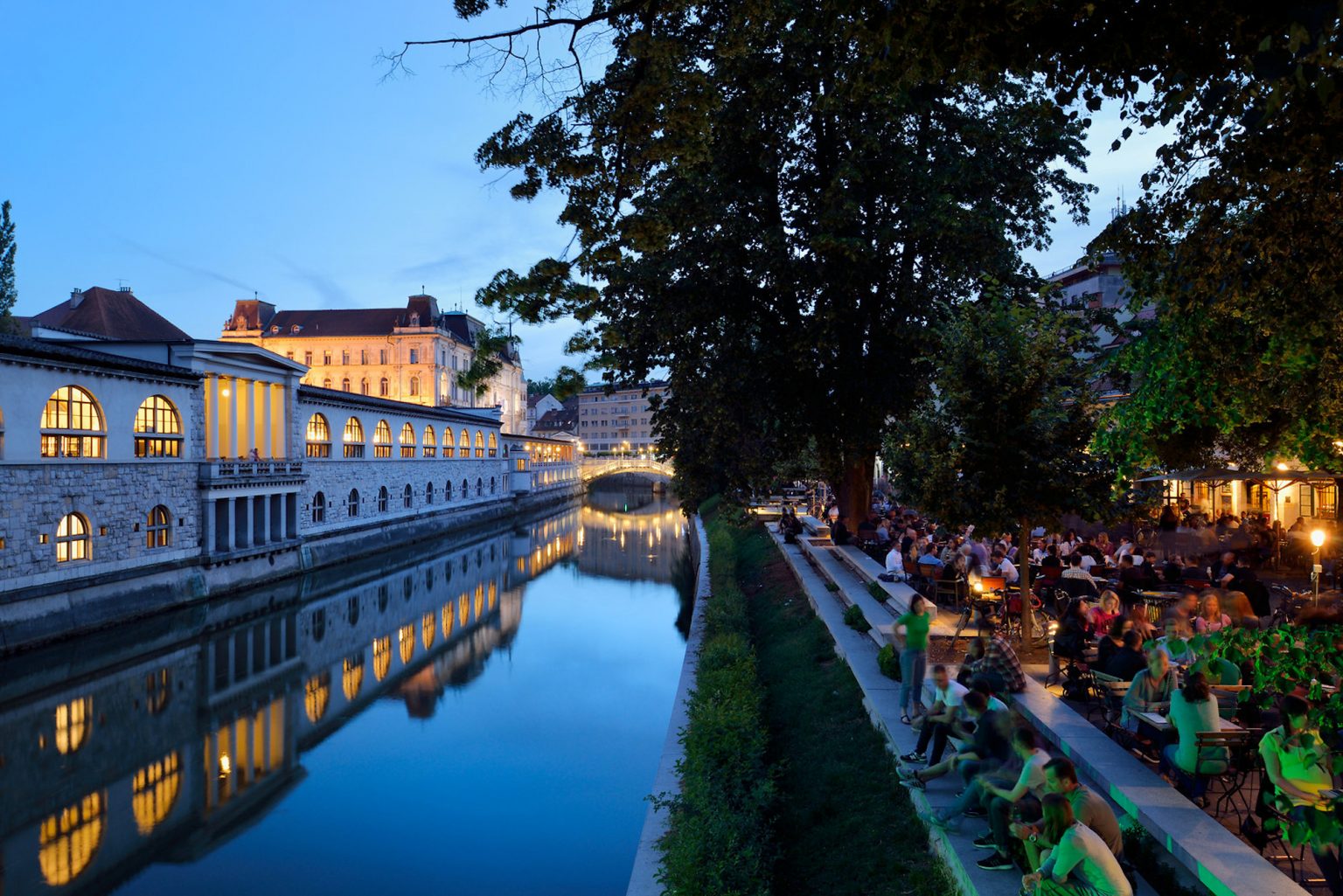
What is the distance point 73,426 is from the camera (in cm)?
2194

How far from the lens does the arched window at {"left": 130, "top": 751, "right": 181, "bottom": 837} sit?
12.0 m

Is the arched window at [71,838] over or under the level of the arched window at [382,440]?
under

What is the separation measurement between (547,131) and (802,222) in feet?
41.4

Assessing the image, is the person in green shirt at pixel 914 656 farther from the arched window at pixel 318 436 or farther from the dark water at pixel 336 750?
the arched window at pixel 318 436

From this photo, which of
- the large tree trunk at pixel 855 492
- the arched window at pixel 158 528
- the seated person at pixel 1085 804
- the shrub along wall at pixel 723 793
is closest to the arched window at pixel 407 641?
the arched window at pixel 158 528

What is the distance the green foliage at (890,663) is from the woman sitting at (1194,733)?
14.7ft

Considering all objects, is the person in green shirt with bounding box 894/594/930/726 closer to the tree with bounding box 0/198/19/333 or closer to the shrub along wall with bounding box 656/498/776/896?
the shrub along wall with bounding box 656/498/776/896

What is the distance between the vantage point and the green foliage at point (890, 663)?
11.3 m

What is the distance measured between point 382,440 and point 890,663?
125 ft

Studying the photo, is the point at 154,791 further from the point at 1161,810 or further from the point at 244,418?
the point at 244,418

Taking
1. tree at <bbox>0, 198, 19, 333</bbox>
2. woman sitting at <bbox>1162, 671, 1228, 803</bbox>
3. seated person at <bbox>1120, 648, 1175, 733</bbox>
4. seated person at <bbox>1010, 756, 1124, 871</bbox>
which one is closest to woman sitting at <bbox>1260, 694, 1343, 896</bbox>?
woman sitting at <bbox>1162, 671, 1228, 803</bbox>

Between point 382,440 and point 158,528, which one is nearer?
point 158,528

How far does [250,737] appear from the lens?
15.6 m

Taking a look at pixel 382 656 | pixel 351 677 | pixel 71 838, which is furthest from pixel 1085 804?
pixel 382 656
